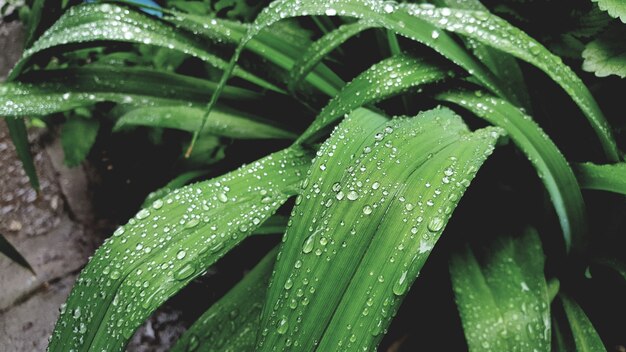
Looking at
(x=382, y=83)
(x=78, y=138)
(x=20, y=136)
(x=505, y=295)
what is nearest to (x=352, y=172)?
(x=382, y=83)

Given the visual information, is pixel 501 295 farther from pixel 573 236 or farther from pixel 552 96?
pixel 552 96

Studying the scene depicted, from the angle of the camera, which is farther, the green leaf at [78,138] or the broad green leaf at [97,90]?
the green leaf at [78,138]

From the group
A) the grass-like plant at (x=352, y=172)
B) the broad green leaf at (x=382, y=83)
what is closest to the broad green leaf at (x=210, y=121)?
the grass-like plant at (x=352, y=172)

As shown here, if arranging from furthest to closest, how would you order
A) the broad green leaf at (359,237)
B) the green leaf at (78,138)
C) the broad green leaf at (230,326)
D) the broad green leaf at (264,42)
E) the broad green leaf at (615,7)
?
the green leaf at (78,138), the broad green leaf at (264,42), the broad green leaf at (230,326), the broad green leaf at (615,7), the broad green leaf at (359,237)

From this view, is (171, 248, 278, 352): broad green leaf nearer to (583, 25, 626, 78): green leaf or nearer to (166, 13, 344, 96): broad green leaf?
(166, 13, 344, 96): broad green leaf

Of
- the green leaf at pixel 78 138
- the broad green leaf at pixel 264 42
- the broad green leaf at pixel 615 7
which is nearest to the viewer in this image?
the broad green leaf at pixel 615 7

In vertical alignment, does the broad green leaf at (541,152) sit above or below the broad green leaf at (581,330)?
above

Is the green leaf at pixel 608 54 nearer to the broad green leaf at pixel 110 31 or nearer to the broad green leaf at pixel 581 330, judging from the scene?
the broad green leaf at pixel 581 330

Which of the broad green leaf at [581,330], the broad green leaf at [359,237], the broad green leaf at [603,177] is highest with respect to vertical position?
the broad green leaf at [359,237]
